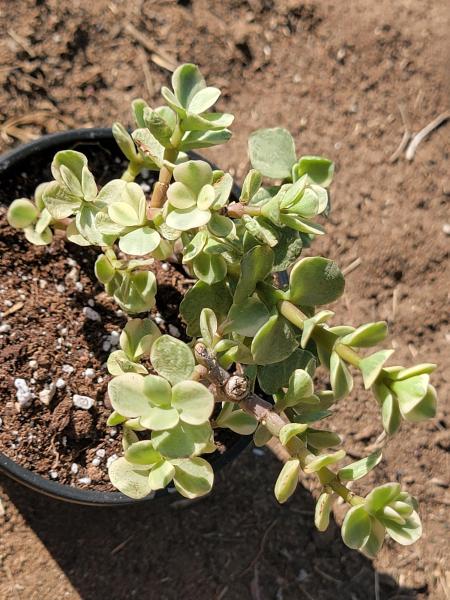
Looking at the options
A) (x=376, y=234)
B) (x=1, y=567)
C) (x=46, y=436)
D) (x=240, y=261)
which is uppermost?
(x=240, y=261)

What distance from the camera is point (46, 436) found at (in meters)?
1.30

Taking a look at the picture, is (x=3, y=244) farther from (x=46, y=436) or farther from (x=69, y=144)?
(x=46, y=436)

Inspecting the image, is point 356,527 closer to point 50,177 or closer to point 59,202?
point 59,202

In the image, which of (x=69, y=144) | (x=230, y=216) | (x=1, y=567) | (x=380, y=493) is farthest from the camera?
(x=1, y=567)

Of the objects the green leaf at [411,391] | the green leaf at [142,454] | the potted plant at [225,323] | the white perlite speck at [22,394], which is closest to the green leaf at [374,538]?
the potted plant at [225,323]

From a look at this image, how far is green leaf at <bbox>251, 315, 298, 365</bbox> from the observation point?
3.28 ft

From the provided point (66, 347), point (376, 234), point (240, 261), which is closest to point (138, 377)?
point (240, 261)

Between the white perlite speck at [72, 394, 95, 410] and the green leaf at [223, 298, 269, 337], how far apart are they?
38 cm

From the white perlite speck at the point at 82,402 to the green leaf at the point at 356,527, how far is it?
53 centimetres

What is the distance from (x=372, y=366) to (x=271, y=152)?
43 centimetres

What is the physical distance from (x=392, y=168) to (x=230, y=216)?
95cm

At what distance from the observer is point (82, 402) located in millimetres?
1309

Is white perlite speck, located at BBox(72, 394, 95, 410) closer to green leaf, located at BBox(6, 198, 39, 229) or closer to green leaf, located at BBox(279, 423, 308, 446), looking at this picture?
green leaf, located at BBox(6, 198, 39, 229)

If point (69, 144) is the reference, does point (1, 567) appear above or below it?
below
